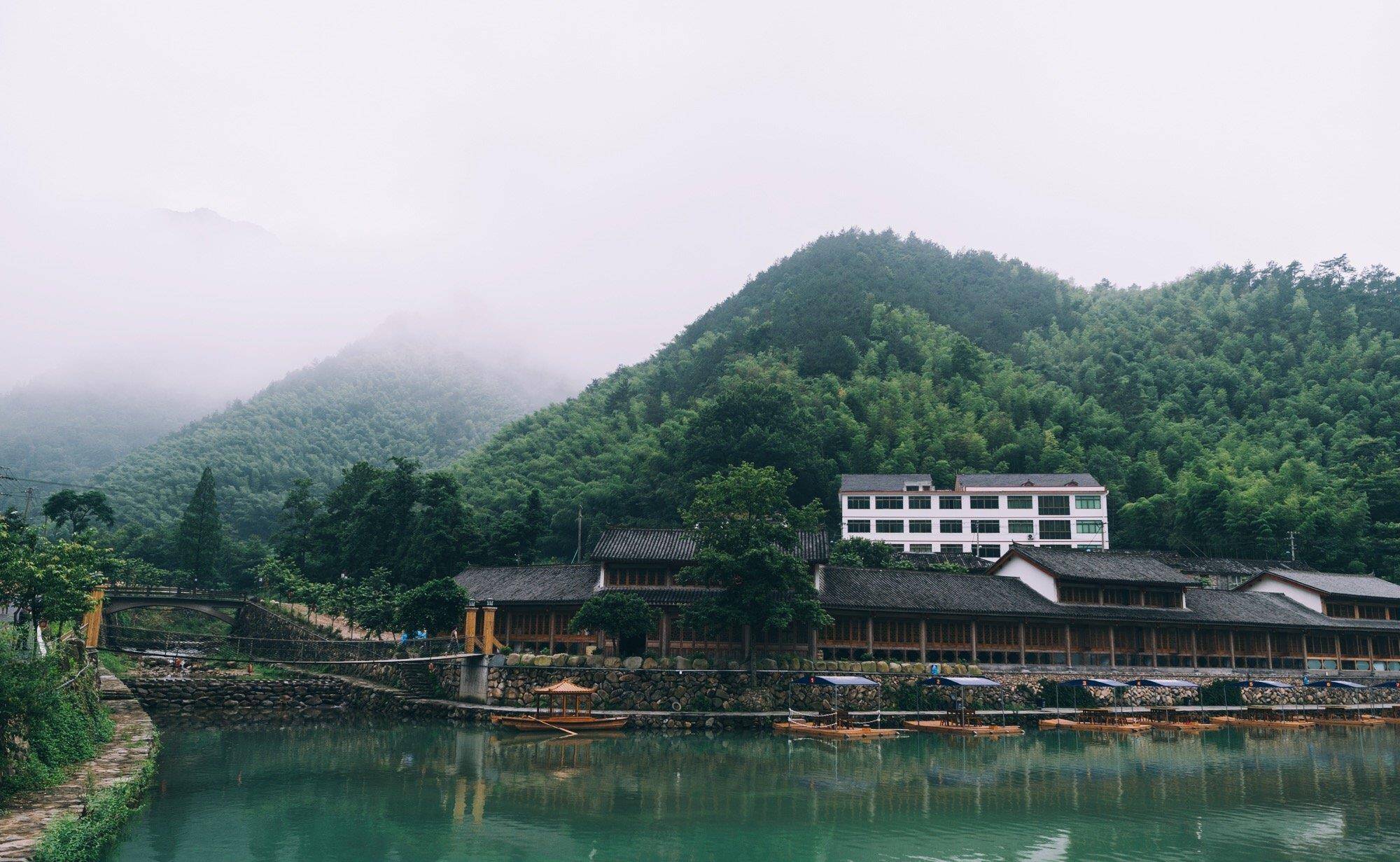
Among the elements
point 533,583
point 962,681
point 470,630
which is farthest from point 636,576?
point 962,681

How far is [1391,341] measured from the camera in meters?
84.3

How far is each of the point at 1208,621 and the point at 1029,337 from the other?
61.8 meters

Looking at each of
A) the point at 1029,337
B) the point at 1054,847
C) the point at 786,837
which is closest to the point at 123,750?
the point at 786,837

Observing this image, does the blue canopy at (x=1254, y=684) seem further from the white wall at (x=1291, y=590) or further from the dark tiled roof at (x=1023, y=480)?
the dark tiled roof at (x=1023, y=480)

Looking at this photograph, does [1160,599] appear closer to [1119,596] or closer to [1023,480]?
[1119,596]

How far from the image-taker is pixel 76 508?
59.4 metres

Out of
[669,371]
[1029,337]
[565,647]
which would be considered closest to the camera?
[565,647]

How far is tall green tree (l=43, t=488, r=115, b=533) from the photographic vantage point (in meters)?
57.9

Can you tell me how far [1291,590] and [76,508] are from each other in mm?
72134

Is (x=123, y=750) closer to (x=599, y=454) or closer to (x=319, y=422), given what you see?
(x=599, y=454)

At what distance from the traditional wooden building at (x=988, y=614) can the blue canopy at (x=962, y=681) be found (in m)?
2.26

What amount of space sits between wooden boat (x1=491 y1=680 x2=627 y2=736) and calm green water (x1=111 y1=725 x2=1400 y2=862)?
1.59m

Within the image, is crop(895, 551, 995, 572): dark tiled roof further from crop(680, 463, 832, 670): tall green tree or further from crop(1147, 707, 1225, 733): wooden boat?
crop(680, 463, 832, 670): tall green tree

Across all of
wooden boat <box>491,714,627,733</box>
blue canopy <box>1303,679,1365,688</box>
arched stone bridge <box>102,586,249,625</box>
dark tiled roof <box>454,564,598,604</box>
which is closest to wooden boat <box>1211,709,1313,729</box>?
blue canopy <box>1303,679,1365,688</box>
